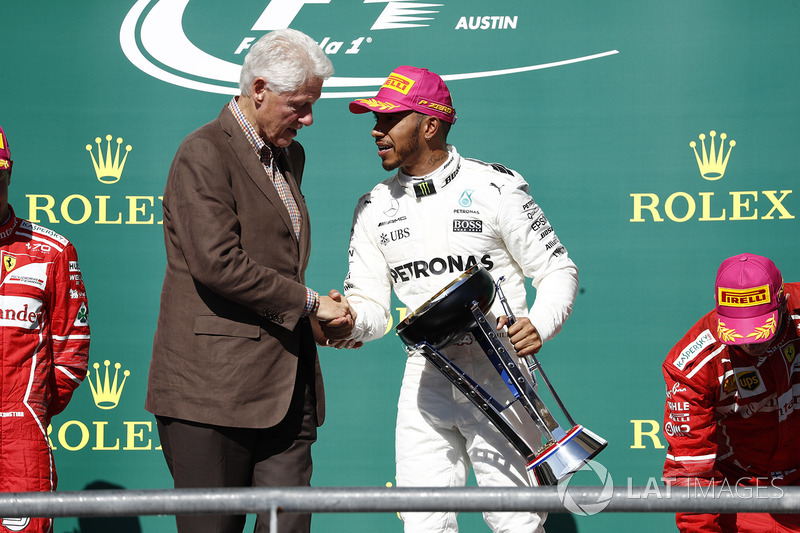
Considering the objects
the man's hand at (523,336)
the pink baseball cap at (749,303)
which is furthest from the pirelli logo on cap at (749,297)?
the man's hand at (523,336)

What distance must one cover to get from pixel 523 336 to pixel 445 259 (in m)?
0.34

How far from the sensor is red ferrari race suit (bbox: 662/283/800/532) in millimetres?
2242

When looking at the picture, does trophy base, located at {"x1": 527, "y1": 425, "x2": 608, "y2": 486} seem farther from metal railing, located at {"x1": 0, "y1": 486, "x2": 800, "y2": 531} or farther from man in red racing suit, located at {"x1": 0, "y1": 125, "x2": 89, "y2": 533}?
man in red racing suit, located at {"x1": 0, "y1": 125, "x2": 89, "y2": 533}

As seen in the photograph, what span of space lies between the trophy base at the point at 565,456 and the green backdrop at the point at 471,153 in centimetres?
108

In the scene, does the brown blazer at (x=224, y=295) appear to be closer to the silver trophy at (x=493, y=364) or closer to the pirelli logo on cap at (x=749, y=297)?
the silver trophy at (x=493, y=364)

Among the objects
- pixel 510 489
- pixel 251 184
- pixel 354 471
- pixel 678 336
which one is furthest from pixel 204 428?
pixel 678 336

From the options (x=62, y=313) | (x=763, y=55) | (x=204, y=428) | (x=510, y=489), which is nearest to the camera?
(x=510, y=489)

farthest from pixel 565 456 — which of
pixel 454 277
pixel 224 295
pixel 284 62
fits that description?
pixel 284 62

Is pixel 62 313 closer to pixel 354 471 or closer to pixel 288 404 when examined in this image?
pixel 288 404

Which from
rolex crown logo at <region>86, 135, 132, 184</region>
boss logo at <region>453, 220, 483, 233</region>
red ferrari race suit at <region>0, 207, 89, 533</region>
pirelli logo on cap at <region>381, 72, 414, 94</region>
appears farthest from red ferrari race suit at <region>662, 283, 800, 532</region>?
rolex crown logo at <region>86, 135, 132, 184</region>

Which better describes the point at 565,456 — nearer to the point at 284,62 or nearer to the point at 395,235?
the point at 395,235

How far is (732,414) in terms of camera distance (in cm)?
239

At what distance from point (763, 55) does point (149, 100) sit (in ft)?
7.66

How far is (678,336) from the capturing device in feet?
10.2
